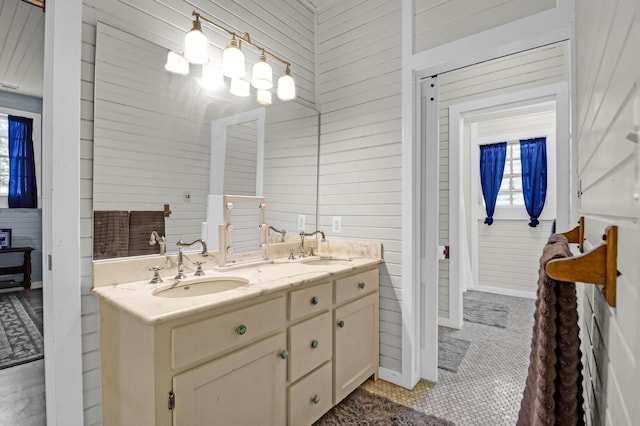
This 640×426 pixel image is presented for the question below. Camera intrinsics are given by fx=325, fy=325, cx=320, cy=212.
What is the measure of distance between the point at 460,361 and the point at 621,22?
2.71 meters

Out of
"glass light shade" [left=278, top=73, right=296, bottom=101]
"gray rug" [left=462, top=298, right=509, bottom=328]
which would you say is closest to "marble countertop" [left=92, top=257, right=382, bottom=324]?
"glass light shade" [left=278, top=73, right=296, bottom=101]

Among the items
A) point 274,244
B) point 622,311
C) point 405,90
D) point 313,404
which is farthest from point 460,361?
point 622,311

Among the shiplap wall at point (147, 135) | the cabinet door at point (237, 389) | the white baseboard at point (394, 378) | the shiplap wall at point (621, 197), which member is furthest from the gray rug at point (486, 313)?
the shiplap wall at point (621, 197)

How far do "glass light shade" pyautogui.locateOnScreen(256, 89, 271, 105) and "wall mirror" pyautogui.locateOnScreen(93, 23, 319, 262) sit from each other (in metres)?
0.05

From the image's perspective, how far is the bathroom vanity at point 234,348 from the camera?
3.68ft

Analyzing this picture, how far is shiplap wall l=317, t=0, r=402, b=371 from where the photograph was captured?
226 cm

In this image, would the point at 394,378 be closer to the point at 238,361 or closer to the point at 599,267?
the point at 238,361

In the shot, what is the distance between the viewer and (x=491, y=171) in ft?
15.7

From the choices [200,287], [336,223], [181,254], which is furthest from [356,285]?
[181,254]

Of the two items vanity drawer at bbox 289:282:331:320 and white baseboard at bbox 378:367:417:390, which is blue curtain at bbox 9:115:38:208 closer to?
vanity drawer at bbox 289:282:331:320

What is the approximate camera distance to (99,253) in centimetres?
145

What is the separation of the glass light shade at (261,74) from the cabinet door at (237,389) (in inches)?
60.8

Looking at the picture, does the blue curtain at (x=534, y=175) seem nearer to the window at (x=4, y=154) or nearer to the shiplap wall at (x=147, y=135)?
the shiplap wall at (x=147, y=135)

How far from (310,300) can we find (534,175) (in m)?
4.18
